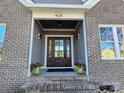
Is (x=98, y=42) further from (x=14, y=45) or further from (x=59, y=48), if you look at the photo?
(x=14, y=45)

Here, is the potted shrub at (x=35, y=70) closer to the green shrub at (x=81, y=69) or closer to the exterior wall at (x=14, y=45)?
the exterior wall at (x=14, y=45)

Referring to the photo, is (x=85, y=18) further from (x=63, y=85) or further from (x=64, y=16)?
(x=63, y=85)

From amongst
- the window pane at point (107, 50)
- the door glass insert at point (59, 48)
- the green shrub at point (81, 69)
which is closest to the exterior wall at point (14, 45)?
the green shrub at point (81, 69)

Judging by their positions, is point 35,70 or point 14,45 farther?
point 14,45

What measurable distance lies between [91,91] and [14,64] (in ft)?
11.2

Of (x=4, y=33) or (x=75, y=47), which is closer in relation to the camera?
(x=4, y=33)

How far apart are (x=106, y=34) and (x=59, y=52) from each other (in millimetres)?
3585

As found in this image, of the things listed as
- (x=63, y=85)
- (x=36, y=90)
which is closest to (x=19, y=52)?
(x=36, y=90)

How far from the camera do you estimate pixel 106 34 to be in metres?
6.28

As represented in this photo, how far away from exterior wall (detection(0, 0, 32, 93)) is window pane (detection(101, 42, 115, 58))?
140 inches

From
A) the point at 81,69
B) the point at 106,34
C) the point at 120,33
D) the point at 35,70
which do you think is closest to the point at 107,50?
the point at 106,34

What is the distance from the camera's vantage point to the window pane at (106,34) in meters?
6.25

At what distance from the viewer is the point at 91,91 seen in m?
4.77

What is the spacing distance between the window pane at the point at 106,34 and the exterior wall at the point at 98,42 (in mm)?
304
